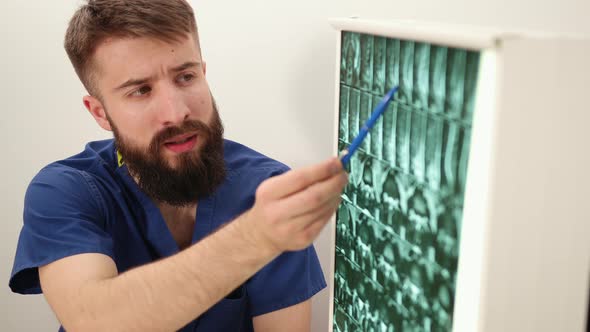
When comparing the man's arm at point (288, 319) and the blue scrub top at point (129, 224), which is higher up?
the blue scrub top at point (129, 224)

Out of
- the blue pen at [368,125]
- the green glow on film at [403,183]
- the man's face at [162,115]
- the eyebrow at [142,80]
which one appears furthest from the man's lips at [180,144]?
the blue pen at [368,125]

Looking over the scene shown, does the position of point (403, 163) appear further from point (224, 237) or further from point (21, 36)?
point (21, 36)

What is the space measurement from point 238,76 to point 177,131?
1.04 feet

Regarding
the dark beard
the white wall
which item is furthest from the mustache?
the white wall

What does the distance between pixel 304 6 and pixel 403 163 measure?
657 millimetres

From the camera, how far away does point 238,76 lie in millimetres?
1247

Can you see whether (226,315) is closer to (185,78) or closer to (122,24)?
(185,78)

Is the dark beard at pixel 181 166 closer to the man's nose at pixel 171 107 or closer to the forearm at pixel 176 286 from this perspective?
the man's nose at pixel 171 107

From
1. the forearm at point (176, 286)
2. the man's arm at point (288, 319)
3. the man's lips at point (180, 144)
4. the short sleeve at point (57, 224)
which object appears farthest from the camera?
the man's arm at point (288, 319)

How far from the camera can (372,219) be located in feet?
2.37

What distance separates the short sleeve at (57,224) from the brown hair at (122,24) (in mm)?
174

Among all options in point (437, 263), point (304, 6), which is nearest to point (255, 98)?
point (304, 6)

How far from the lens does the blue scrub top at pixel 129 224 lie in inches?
36.9

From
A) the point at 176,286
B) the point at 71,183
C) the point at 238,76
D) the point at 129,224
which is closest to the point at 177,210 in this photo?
the point at 129,224
